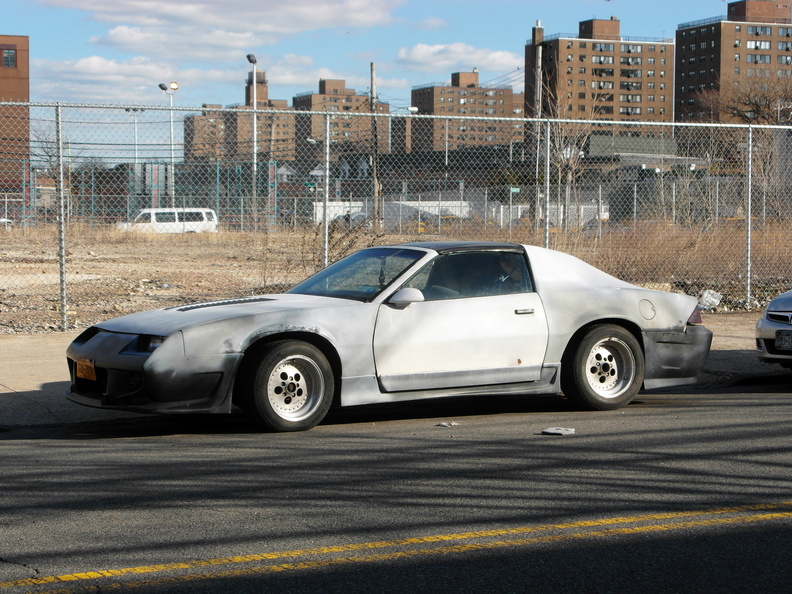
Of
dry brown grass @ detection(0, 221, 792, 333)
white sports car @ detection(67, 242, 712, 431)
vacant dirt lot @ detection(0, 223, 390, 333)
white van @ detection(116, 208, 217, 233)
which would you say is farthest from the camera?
white van @ detection(116, 208, 217, 233)

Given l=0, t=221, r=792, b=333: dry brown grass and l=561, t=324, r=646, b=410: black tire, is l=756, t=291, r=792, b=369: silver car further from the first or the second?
l=0, t=221, r=792, b=333: dry brown grass

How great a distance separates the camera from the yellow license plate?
7.25m

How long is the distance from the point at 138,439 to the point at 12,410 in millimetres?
1486

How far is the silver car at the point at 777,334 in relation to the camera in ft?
31.4

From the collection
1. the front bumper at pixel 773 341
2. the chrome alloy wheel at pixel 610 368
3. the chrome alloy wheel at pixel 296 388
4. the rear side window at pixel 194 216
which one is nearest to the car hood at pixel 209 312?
the chrome alloy wheel at pixel 296 388

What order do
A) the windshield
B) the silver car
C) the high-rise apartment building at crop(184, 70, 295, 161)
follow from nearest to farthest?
the windshield → the silver car → the high-rise apartment building at crop(184, 70, 295, 161)

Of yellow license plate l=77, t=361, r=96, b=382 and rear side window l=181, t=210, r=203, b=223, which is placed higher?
rear side window l=181, t=210, r=203, b=223

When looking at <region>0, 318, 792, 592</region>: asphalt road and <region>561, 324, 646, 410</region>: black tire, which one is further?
<region>561, 324, 646, 410</region>: black tire

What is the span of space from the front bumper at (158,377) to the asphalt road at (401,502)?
0.29 meters

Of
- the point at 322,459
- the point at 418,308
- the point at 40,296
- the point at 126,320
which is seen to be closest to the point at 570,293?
the point at 418,308

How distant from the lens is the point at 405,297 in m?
7.50

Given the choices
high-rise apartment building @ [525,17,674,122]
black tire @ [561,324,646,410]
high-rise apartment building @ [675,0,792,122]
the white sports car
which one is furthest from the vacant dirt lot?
high-rise apartment building @ [525,17,674,122]

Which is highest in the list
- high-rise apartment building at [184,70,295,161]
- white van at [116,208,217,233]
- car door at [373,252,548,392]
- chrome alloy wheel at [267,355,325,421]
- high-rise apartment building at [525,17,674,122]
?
high-rise apartment building at [525,17,674,122]

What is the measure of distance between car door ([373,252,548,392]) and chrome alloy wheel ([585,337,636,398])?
1.73 feet
